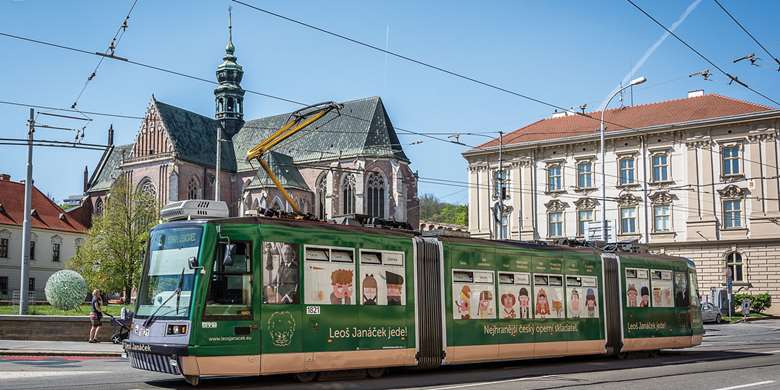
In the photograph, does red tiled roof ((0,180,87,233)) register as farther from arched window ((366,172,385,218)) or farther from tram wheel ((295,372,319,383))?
tram wheel ((295,372,319,383))

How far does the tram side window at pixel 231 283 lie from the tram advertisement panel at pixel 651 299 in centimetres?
1082

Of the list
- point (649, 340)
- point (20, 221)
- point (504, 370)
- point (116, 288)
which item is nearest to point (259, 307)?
point (504, 370)

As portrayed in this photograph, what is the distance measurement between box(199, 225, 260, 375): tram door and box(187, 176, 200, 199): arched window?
62.6 m

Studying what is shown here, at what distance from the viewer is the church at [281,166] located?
6956 centimetres

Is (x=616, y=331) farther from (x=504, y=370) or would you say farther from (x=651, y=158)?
(x=651, y=158)

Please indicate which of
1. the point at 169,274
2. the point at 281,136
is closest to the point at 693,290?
the point at 281,136

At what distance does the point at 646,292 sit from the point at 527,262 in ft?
15.6

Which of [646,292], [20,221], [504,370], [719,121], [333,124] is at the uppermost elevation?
[333,124]

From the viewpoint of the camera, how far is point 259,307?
12.3 m

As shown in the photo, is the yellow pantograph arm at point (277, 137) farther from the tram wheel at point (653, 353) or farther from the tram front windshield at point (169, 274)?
the tram wheel at point (653, 353)

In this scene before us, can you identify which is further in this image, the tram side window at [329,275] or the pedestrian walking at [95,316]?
the pedestrian walking at [95,316]

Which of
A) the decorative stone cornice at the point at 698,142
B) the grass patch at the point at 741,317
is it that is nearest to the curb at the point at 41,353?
the grass patch at the point at 741,317

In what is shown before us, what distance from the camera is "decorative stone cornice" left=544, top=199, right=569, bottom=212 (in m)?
54.4

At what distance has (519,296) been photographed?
55.5 ft
